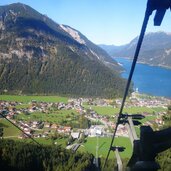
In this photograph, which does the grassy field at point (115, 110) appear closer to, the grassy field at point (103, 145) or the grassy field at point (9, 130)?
the grassy field at point (103, 145)

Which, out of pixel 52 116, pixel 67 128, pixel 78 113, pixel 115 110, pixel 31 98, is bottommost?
pixel 67 128

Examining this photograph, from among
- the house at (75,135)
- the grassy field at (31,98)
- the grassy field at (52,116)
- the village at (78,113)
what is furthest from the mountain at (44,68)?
the house at (75,135)

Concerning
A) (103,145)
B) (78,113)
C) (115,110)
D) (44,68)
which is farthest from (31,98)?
(103,145)

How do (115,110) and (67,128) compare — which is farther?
(115,110)

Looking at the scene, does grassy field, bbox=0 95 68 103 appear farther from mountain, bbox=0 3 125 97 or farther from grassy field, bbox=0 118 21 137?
grassy field, bbox=0 118 21 137

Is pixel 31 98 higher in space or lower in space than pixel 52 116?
higher

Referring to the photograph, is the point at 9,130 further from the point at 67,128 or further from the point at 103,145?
the point at 103,145
